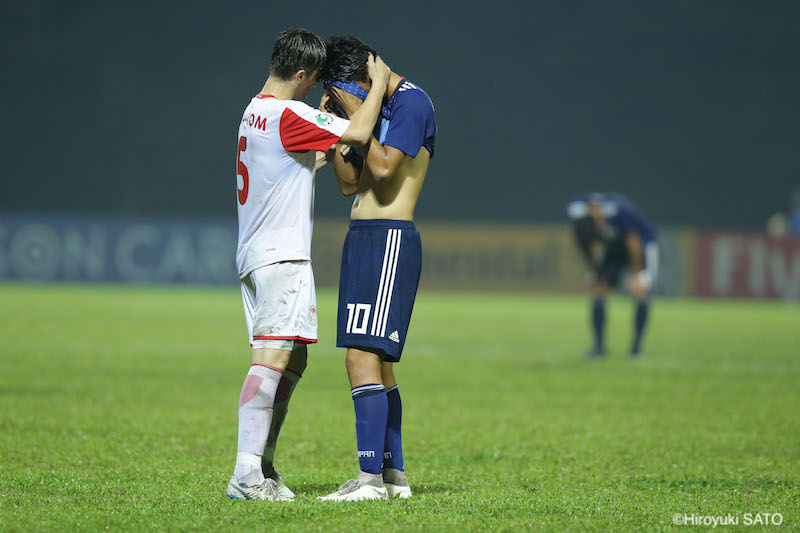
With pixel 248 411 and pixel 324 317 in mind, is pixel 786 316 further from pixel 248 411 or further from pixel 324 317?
pixel 248 411

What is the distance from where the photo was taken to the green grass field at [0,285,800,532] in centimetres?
411

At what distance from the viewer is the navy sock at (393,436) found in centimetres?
454

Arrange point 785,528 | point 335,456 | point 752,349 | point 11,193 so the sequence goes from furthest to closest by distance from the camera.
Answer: point 11,193 → point 752,349 → point 335,456 → point 785,528

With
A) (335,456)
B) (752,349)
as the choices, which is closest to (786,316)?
(752,349)

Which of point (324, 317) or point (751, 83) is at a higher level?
point (751, 83)

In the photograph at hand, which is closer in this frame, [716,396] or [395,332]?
[395,332]

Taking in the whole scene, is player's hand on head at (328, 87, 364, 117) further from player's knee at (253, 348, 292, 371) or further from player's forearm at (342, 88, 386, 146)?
player's knee at (253, 348, 292, 371)

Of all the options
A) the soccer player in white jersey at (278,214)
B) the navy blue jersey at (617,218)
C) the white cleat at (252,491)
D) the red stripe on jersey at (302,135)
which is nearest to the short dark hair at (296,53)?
the soccer player in white jersey at (278,214)

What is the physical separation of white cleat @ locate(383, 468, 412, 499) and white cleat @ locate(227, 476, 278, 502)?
0.54 meters

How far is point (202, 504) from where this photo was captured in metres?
4.15

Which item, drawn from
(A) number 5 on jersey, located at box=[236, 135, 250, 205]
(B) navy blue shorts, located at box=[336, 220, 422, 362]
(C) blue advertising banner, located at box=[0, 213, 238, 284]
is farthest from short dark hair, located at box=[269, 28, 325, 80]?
(C) blue advertising banner, located at box=[0, 213, 238, 284]

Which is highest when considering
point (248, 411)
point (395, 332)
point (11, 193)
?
point (11, 193)

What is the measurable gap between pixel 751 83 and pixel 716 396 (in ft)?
105

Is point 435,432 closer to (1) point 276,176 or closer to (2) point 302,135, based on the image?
(1) point 276,176
